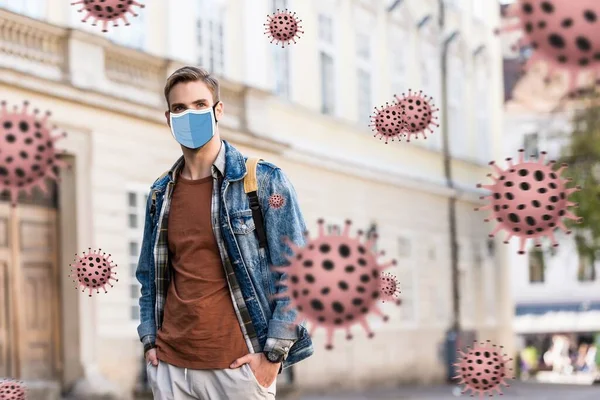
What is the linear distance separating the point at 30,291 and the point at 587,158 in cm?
1329

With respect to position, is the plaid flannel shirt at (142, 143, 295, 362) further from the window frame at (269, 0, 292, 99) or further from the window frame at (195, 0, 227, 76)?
the window frame at (269, 0, 292, 99)

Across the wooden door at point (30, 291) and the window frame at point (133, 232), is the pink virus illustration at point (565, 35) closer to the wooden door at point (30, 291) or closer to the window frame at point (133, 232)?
the wooden door at point (30, 291)

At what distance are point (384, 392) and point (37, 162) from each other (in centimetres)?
2169

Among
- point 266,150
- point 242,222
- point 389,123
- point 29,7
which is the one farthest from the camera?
point 266,150

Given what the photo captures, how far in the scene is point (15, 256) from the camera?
16391mm

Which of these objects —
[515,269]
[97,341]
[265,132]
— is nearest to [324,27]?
[265,132]

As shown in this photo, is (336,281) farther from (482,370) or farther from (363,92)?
(363,92)

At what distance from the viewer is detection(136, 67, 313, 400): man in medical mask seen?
4555 mm

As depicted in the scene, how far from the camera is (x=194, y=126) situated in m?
4.55

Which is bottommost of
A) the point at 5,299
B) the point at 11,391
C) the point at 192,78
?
the point at 5,299

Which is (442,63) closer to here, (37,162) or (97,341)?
(97,341)

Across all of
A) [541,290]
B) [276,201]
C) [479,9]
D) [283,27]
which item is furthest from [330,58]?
[541,290]

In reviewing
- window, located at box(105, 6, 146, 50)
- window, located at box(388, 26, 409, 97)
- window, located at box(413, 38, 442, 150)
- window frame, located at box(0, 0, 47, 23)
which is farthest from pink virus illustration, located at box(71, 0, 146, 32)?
window, located at box(413, 38, 442, 150)

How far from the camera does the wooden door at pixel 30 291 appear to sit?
52.9ft
